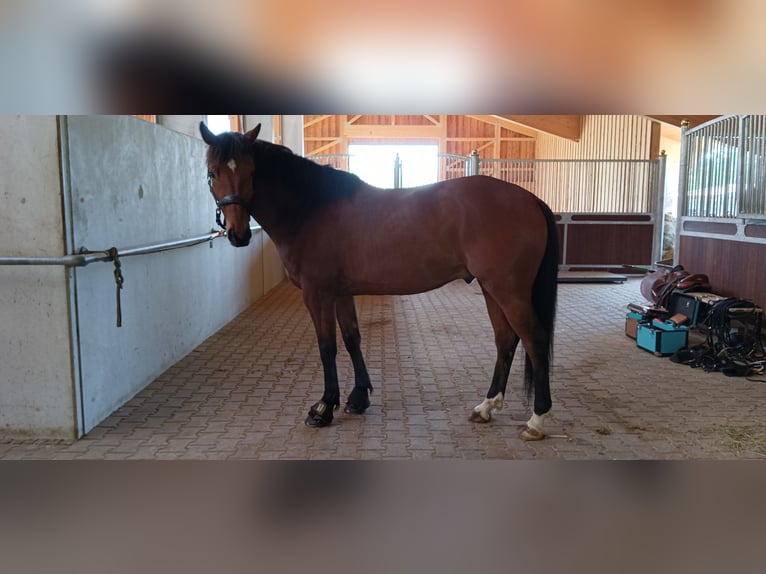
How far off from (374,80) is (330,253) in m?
2.68

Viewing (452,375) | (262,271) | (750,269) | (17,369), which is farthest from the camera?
(262,271)

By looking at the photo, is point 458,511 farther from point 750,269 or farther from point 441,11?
point 750,269

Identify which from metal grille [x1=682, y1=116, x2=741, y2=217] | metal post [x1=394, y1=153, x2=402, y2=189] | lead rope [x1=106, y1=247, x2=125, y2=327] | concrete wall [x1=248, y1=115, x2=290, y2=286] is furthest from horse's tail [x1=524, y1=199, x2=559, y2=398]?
metal post [x1=394, y1=153, x2=402, y2=189]

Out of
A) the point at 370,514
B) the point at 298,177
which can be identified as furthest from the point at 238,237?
the point at 370,514

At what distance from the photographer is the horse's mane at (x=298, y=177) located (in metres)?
2.78

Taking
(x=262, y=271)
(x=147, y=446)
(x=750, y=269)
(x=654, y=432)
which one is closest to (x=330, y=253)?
(x=147, y=446)

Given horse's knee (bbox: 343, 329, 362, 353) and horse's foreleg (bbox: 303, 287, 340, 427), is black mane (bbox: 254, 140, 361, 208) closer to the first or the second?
horse's foreleg (bbox: 303, 287, 340, 427)

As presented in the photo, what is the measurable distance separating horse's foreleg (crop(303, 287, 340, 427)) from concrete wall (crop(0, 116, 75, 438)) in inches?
48.8

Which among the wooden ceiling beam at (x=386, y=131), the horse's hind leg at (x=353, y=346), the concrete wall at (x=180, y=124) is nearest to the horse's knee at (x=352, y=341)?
the horse's hind leg at (x=353, y=346)

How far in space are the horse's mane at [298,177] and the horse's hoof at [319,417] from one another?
1.12 metres

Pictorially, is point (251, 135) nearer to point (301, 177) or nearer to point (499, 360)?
point (301, 177)

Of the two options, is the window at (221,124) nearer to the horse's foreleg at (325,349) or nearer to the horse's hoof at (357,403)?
the horse's foreleg at (325,349)

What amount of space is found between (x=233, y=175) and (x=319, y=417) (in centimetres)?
138

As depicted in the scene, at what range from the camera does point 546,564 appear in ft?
1.07
